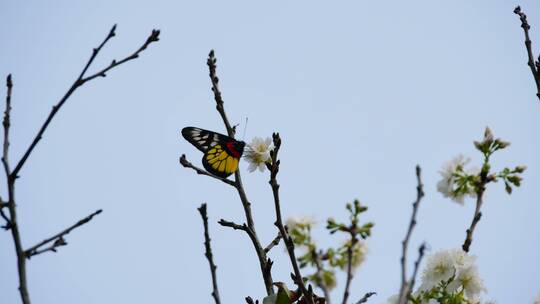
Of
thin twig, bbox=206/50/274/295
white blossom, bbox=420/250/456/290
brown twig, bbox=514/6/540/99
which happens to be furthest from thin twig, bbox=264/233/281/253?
brown twig, bbox=514/6/540/99

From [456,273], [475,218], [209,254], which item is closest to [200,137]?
[209,254]

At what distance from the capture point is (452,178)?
2914mm

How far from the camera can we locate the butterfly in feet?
13.6

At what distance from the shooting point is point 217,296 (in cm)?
254

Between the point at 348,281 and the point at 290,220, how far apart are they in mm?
510

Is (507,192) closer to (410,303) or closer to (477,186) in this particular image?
(477,186)

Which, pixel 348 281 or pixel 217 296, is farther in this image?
pixel 217 296

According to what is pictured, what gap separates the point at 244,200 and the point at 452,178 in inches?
54.3

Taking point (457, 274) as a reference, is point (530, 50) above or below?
above

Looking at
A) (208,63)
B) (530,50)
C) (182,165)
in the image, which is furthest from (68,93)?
(530,50)

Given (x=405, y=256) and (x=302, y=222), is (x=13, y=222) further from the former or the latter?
(x=405, y=256)

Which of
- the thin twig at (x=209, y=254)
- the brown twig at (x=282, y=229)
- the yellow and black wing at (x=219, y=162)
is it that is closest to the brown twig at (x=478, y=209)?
the brown twig at (x=282, y=229)

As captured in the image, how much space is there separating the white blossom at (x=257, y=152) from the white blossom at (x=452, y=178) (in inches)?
56.0

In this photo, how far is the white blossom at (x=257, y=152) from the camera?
395cm
